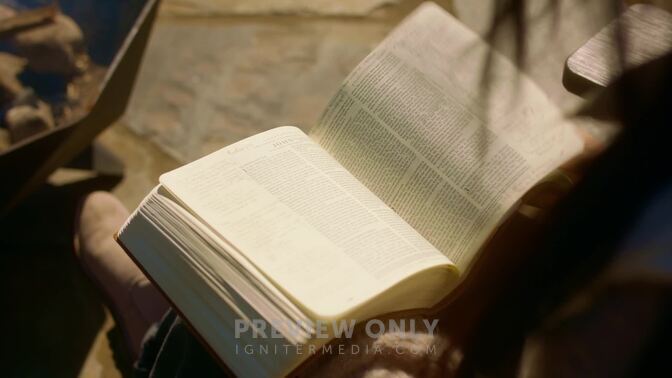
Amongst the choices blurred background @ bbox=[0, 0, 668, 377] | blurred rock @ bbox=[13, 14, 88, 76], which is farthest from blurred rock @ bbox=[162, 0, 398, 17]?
blurred rock @ bbox=[13, 14, 88, 76]

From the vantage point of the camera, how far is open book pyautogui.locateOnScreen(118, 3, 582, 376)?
0.66 metres

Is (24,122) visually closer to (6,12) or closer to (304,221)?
(6,12)

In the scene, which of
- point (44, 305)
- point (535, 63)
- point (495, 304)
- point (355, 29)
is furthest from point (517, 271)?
point (355, 29)

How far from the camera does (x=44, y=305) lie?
1.22 metres

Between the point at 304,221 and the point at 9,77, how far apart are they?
2.86 feet

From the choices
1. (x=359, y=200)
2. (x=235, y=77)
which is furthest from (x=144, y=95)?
(x=359, y=200)

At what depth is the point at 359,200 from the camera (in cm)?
77

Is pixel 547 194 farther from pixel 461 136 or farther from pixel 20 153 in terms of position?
pixel 20 153

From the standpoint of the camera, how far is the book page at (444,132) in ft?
2.47

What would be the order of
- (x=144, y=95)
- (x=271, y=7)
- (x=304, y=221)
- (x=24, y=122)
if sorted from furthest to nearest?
(x=271, y=7) < (x=144, y=95) < (x=24, y=122) < (x=304, y=221)

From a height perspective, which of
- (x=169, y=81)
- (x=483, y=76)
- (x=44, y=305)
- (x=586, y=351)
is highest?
(x=483, y=76)

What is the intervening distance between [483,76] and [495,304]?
0.29 metres

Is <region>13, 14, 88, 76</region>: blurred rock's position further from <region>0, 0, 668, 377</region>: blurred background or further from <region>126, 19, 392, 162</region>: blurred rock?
<region>126, 19, 392, 162</region>: blurred rock

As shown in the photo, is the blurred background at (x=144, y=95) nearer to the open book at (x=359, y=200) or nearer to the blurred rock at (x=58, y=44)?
the blurred rock at (x=58, y=44)
